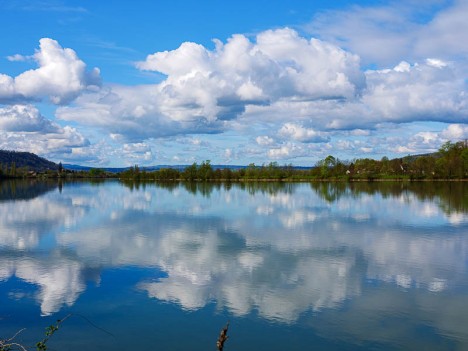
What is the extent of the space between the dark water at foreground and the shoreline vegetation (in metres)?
76.2

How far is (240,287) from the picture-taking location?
40.4 feet

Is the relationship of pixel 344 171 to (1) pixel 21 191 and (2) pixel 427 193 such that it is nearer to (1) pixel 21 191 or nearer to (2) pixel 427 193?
(2) pixel 427 193

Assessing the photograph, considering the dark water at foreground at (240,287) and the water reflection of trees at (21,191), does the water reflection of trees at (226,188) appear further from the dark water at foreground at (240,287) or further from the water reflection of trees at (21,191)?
the dark water at foreground at (240,287)

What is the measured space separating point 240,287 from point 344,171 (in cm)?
10432

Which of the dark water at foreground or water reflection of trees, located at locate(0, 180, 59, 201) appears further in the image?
water reflection of trees, located at locate(0, 180, 59, 201)

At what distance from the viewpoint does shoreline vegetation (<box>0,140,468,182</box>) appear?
92.3 metres

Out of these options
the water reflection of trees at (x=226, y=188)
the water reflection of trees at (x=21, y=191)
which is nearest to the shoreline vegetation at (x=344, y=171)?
the water reflection of trees at (x=226, y=188)

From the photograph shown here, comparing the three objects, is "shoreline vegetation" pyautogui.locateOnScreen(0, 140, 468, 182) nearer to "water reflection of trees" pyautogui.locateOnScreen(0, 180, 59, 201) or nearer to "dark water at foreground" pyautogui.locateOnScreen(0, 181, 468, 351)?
"water reflection of trees" pyautogui.locateOnScreen(0, 180, 59, 201)

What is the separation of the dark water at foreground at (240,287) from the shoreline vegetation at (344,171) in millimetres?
76209

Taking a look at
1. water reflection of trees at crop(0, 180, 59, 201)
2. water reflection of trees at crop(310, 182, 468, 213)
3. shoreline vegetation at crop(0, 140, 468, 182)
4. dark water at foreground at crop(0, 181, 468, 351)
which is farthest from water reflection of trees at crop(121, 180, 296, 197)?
dark water at foreground at crop(0, 181, 468, 351)

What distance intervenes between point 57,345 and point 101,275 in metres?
5.22

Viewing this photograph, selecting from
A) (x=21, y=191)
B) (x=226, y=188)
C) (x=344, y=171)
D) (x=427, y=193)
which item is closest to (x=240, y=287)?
(x=427, y=193)

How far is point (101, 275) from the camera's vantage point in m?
13.9

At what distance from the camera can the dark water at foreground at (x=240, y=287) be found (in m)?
9.13
